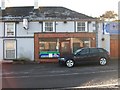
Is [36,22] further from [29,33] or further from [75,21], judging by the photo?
[75,21]

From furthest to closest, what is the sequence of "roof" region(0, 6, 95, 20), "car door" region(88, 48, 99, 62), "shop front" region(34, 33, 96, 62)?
"roof" region(0, 6, 95, 20), "shop front" region(34, 33, 96, 62), "car door" region(88, 48, 99, 62)

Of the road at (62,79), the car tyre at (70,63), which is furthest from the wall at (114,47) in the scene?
the car tyre at (70,63)

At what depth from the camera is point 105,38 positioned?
109ft

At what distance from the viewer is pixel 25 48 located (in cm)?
3256

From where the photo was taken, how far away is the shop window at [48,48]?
3231 cm

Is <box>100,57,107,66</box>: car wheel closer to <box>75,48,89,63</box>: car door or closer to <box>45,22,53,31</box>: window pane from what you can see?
<box>75,48,89,63</box>: car door

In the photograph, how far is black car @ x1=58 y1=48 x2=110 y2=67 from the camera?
85.0ft

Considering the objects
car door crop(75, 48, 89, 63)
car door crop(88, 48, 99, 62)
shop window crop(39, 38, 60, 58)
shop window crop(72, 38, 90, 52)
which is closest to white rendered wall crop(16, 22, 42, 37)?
shop window crop(39, 38, 60, 58)

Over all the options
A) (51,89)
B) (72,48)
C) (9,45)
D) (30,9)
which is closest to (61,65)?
(72,48)

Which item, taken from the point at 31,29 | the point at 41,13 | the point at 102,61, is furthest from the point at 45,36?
the point at 102,61

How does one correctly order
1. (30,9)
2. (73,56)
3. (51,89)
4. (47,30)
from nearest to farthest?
1. (51,89)
2. (73,56)
3. (47,30)
4. (30,9)

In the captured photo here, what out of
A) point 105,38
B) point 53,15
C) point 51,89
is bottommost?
point 51,89

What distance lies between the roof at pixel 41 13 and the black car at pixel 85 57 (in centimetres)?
683

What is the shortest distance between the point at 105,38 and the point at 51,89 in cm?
2078
